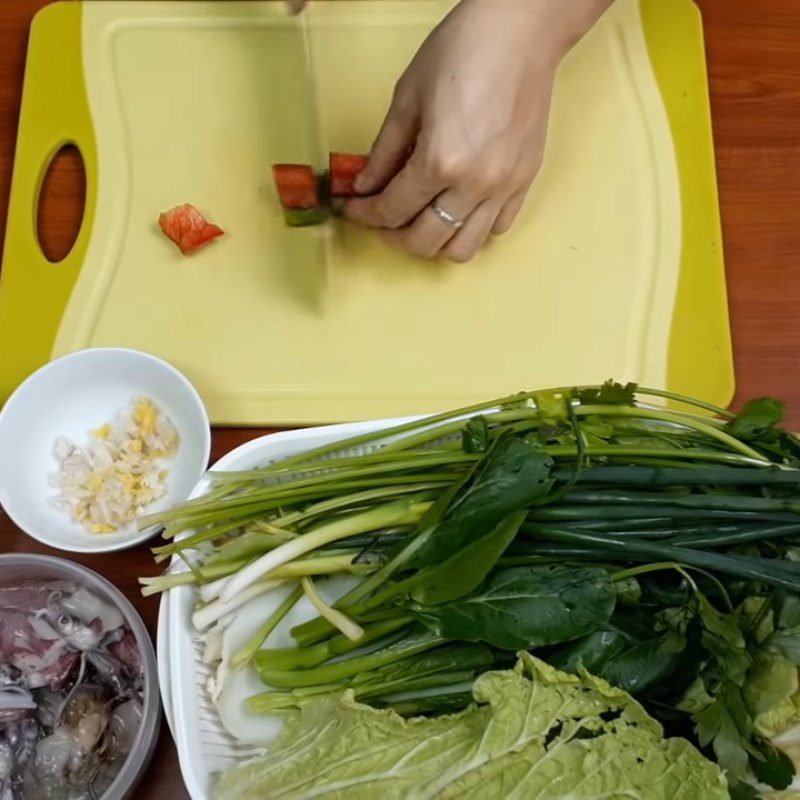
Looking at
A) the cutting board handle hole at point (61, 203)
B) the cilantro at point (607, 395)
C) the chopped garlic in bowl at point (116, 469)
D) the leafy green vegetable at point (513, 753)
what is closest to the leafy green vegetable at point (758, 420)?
the cilantro at point (607, 395)

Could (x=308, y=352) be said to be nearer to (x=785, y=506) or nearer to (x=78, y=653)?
(x=78, y=653)

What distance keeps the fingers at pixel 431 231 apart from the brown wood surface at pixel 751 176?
0.35 m

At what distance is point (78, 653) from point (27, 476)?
0.81 ft

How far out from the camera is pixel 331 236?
45.4 inches

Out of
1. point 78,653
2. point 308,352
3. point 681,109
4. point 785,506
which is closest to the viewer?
point 785,506

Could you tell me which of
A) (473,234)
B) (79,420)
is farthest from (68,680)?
(473,234)

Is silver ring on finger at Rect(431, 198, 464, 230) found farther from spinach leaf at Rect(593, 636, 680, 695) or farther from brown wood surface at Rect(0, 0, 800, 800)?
spinach leaf at Rect(593, 636, 680, 695)

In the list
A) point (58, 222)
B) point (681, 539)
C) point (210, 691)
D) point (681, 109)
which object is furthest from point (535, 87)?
point (210, 691)

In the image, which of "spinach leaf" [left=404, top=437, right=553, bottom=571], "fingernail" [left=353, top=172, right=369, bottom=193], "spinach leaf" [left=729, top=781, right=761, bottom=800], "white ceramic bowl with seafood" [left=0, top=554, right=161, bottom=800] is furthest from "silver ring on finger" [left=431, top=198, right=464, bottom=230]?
"spinach leaf" [left=729, top=781, right=761, bottom=800]

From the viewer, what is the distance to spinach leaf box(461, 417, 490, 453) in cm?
86

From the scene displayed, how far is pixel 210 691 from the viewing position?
88cm

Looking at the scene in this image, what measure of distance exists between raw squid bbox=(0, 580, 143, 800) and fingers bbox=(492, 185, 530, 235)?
712mm

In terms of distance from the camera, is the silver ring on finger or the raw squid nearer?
the raw squid

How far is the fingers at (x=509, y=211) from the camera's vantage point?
1.09 meters
